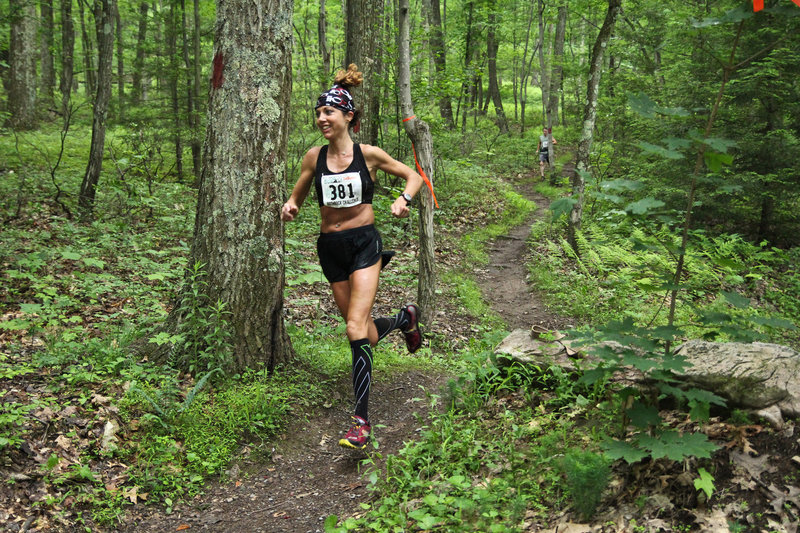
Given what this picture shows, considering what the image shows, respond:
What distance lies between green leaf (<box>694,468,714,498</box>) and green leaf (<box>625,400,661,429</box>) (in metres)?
A: 0.28

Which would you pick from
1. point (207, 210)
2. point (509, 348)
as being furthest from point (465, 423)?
point (207, 210)

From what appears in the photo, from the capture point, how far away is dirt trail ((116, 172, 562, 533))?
3439 millimetres

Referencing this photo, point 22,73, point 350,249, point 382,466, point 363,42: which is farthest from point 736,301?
point 22,73

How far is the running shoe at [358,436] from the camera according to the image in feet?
13.1

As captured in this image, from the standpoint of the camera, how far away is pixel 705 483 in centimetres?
242

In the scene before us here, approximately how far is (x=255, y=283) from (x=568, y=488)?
308cm

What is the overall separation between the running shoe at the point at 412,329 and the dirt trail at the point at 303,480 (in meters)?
0.34

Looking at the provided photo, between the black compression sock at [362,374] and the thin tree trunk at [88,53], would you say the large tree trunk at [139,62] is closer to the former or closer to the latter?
the thin tree trunk at [88,53]

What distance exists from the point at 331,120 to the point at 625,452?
3.36 meters

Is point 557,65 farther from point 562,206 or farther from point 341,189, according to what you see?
point 562,206

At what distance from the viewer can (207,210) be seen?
4621 millimetres

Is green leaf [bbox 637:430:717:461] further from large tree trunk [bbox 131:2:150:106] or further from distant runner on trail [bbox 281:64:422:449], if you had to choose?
large tree trunk [bbox 131:2:150:106]

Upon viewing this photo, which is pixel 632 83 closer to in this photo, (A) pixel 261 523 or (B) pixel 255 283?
(B) pixel 255 283

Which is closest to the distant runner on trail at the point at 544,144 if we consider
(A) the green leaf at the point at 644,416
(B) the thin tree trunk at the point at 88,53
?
(B) the thin tree trunk at the point at 88,53
